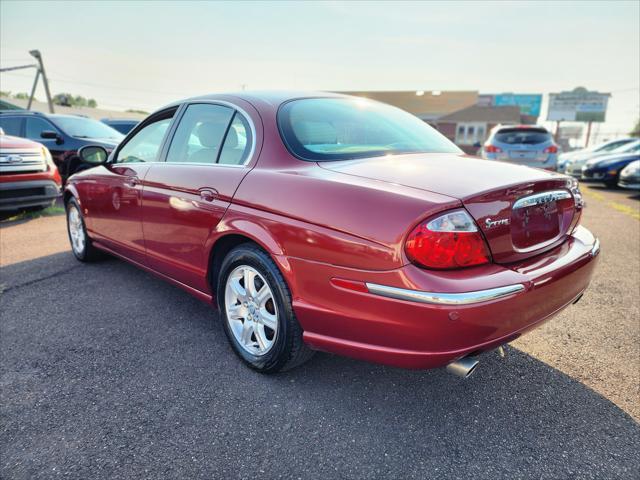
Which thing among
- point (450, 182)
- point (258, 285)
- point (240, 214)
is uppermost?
point (450, 182)

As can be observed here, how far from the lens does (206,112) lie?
2.96 metres

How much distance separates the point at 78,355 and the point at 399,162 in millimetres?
2215

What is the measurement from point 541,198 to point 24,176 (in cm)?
671

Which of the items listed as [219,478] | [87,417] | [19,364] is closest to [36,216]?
[19,364]

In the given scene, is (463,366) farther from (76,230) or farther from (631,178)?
(631,178)

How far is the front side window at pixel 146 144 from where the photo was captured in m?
3.34

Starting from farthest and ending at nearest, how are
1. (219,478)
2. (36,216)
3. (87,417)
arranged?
1. (36,216)
2. (87,417)
3. (219,478)

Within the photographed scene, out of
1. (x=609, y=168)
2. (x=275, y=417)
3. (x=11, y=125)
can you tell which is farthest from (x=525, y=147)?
(x=11, y=125)

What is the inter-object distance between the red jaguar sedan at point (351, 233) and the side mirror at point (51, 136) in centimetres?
629

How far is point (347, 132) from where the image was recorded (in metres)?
2.63

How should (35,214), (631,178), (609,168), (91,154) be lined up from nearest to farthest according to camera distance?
1. (91,154)
2. (35,214)
3. (631,178)
4. (609,168)

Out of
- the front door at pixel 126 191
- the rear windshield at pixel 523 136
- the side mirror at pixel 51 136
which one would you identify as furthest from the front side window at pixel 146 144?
the rear windshield at pixel 523 136

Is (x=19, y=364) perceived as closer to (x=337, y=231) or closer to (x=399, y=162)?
(x=337, y=231)

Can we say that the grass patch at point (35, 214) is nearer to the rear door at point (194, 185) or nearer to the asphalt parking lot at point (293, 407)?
the asphalt parking lot at point (293, 407)
